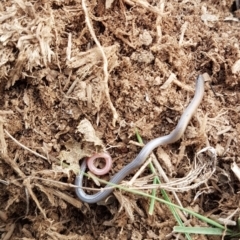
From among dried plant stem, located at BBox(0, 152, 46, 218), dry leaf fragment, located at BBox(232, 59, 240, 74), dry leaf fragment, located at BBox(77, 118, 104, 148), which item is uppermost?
dry leaf fragment, located at BBox(232, 59, 240, 74)

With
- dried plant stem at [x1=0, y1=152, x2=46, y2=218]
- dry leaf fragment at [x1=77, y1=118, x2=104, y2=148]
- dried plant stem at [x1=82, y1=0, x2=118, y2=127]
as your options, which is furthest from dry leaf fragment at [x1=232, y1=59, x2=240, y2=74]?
dried plant stem at [x1=0, y1=152, x2=46, y2=218]

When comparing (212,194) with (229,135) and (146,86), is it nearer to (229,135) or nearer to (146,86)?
(229,135)

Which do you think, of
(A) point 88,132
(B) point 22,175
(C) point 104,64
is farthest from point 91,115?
(B) point 22,175

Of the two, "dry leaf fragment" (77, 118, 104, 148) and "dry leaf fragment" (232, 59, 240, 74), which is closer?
"dry leaf fragment" (77, 118, 104, 148)

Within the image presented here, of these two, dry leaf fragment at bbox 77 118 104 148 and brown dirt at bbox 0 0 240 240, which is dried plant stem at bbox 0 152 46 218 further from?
dry leaf fragment at bbox 77 118 104 148

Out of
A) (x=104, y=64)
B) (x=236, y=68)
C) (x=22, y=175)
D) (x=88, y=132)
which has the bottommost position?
(x=22, y=175)

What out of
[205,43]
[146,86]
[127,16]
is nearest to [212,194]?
[146,86]

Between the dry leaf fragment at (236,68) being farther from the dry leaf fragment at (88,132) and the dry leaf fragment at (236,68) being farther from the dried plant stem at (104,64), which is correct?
the dry leaf fragment at (88,132)

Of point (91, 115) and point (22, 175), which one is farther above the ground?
point (91, 115)

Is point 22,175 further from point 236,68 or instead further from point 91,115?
point 236,68
